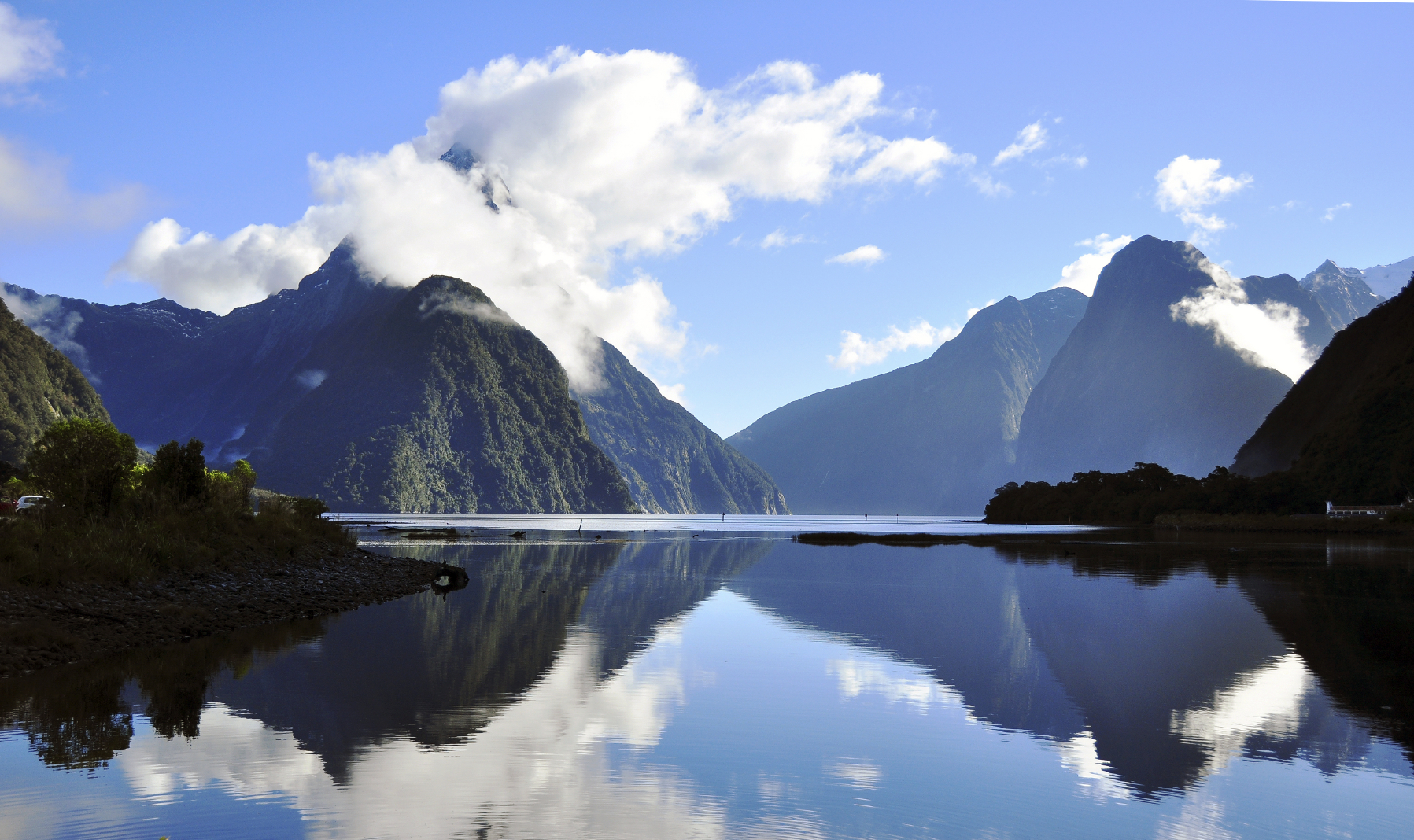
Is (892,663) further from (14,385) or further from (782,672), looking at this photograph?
(14,385)

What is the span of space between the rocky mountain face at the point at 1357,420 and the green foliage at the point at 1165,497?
3599 millimetres

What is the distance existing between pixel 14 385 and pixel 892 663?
188 m

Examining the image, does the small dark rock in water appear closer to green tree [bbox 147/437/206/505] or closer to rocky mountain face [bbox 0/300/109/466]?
green tree [bbox 147/437/206/505]

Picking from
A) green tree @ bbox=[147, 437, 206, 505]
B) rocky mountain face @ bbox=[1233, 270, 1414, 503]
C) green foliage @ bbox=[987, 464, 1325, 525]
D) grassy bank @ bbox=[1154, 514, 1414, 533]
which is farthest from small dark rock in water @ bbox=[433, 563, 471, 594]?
green foliage @ bbox=[987, 464, 1325, 525]

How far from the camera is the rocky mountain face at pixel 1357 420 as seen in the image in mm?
128500

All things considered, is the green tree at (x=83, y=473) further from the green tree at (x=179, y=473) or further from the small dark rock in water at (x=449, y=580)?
the small dark rock in water at (x=449, y=580)

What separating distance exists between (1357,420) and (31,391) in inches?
8282

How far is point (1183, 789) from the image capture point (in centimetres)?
1316

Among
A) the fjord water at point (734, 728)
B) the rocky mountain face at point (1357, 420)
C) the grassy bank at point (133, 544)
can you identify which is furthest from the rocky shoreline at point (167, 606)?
the rocky mountain face at point (1357, 420)

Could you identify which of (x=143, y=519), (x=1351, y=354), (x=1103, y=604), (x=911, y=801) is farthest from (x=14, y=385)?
(x=1351, y=354)

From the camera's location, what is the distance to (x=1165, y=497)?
158375 millimetres

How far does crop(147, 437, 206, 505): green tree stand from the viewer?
1826 inches

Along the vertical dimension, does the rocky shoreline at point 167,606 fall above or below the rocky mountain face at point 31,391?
below

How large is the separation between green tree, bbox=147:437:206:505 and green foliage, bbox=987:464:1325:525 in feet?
443
